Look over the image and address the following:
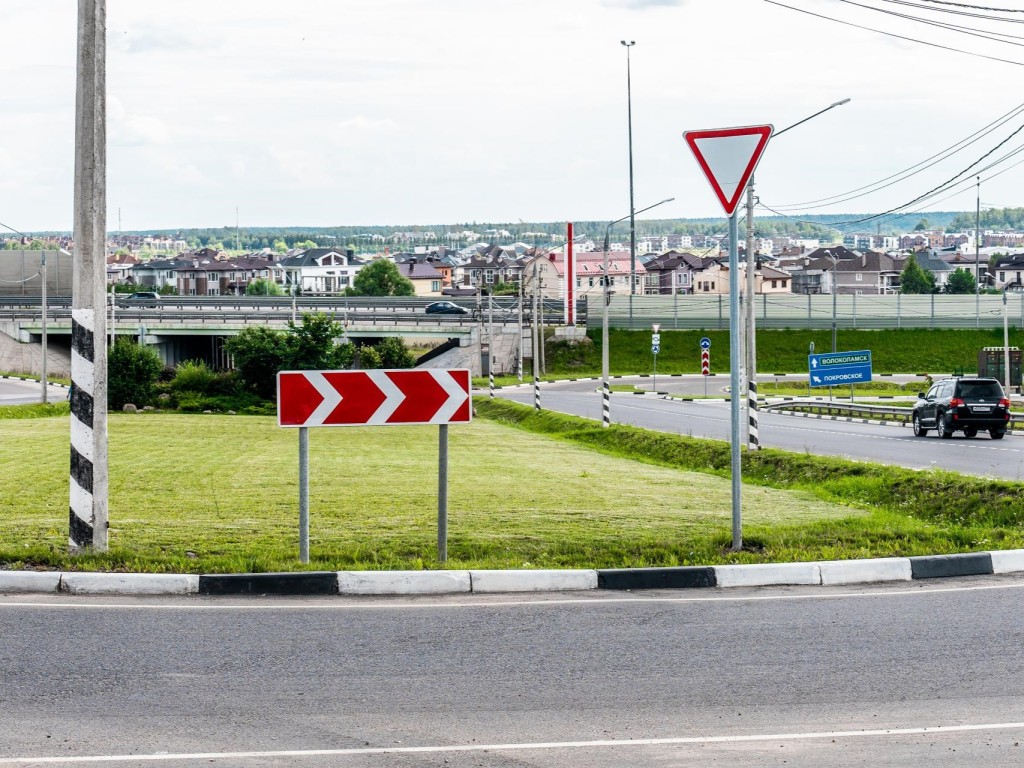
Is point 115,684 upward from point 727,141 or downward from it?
downward

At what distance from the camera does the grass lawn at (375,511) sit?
35.0 ft

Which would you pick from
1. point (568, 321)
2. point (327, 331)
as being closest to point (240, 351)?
point (327, 331)

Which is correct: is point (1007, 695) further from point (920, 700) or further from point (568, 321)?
point (568, 321)

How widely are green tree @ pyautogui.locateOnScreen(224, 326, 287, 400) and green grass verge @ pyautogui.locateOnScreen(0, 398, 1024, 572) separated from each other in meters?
38.8

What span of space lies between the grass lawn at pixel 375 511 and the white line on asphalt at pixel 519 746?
4.07 m

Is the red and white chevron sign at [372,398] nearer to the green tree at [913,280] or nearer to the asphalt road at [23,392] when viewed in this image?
the asphalt road at [23,392]

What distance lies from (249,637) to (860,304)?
93.3 meters

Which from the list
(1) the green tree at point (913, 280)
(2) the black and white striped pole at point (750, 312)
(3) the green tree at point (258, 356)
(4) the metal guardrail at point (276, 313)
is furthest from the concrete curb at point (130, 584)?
(1) the green tree at point (913, 280)

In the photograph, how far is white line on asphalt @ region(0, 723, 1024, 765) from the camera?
5.92m

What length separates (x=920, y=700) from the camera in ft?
22.7

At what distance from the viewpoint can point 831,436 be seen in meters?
35.0

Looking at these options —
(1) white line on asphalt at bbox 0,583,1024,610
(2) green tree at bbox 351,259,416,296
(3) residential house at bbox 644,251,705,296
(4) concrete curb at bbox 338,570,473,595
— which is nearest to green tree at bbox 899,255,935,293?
(3) residential house at bbox 644,251,705,296

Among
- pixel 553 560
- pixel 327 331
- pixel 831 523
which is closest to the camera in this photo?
pixel 553 560

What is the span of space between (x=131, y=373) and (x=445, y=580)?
173 ft
